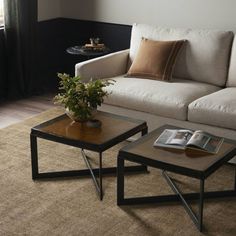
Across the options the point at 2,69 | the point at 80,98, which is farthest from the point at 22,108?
the point at 80,98

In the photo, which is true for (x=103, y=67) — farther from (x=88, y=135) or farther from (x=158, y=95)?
(x=88, y=135)

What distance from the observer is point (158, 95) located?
3979 millimetres

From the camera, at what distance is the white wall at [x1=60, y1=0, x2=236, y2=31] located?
4641mm

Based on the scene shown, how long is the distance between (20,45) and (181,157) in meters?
2.77

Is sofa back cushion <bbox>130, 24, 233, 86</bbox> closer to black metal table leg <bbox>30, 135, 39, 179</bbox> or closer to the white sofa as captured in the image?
the white sofa

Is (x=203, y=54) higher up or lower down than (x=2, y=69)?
higher up

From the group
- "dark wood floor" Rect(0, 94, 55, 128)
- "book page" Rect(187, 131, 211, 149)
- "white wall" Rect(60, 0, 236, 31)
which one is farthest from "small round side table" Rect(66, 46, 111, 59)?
"book page" Rect(187, 131, 211, 149)

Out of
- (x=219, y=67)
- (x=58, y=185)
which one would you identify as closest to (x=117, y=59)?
(x=219, y=67)

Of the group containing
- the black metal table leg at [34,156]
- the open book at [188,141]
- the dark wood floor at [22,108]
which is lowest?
the dark wood floor at [22,108]

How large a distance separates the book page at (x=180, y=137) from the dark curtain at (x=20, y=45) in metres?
2.48

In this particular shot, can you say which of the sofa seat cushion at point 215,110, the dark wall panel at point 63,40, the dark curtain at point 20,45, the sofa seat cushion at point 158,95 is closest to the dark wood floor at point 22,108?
the dark curtain at point 20,45

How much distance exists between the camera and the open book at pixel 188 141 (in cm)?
313

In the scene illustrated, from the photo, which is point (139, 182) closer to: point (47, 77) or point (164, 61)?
point (164, 61)

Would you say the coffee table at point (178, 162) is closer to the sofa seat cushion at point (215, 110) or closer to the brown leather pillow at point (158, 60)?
the sofa seat cushion at point (215, 110)
